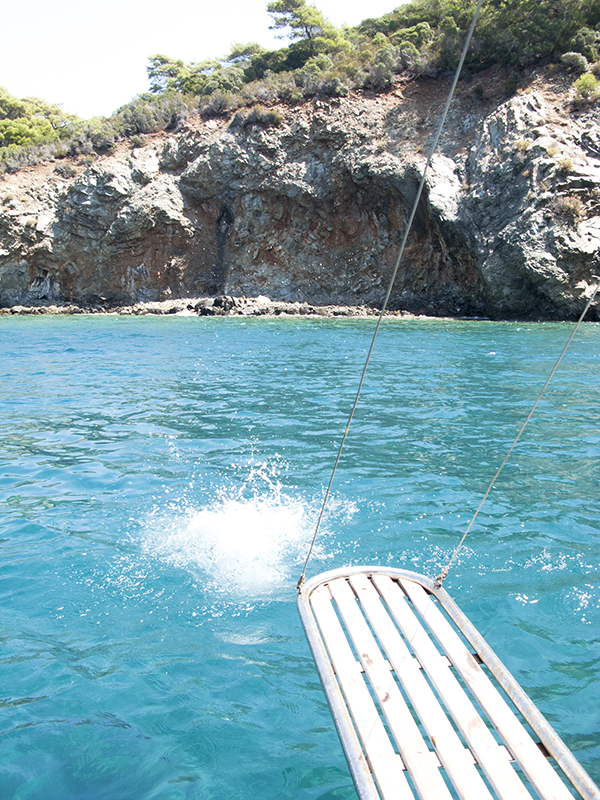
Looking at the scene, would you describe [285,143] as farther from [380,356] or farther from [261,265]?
[380,356]

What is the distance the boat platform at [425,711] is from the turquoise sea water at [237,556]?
0.44 metres

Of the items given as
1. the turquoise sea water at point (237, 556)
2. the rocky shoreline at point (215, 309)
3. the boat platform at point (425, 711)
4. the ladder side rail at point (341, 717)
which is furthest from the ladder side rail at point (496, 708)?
the rocky shoreline at point (215, 309)

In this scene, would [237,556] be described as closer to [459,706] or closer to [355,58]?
[459,706]

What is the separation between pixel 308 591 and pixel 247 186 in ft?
119

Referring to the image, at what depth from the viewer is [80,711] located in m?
3.18

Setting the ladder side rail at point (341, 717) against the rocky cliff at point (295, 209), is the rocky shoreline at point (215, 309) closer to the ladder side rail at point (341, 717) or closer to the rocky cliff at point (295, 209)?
the rocky cliff at point (295, 209)

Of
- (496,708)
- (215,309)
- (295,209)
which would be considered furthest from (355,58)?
(496,708)

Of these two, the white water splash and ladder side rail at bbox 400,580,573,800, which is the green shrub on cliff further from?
ladder side rail at bbox 400,580,573,800

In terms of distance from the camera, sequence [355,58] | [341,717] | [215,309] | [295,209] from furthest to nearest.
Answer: [355,58], [295,209], [215,309], [341,717]

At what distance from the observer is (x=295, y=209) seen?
35.4 metres

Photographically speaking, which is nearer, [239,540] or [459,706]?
[459,706]

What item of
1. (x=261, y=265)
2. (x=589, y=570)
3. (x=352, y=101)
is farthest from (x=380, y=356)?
(x=352, y=101)

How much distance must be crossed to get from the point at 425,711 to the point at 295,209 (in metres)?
35.7

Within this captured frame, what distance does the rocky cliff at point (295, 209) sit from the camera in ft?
94.1
